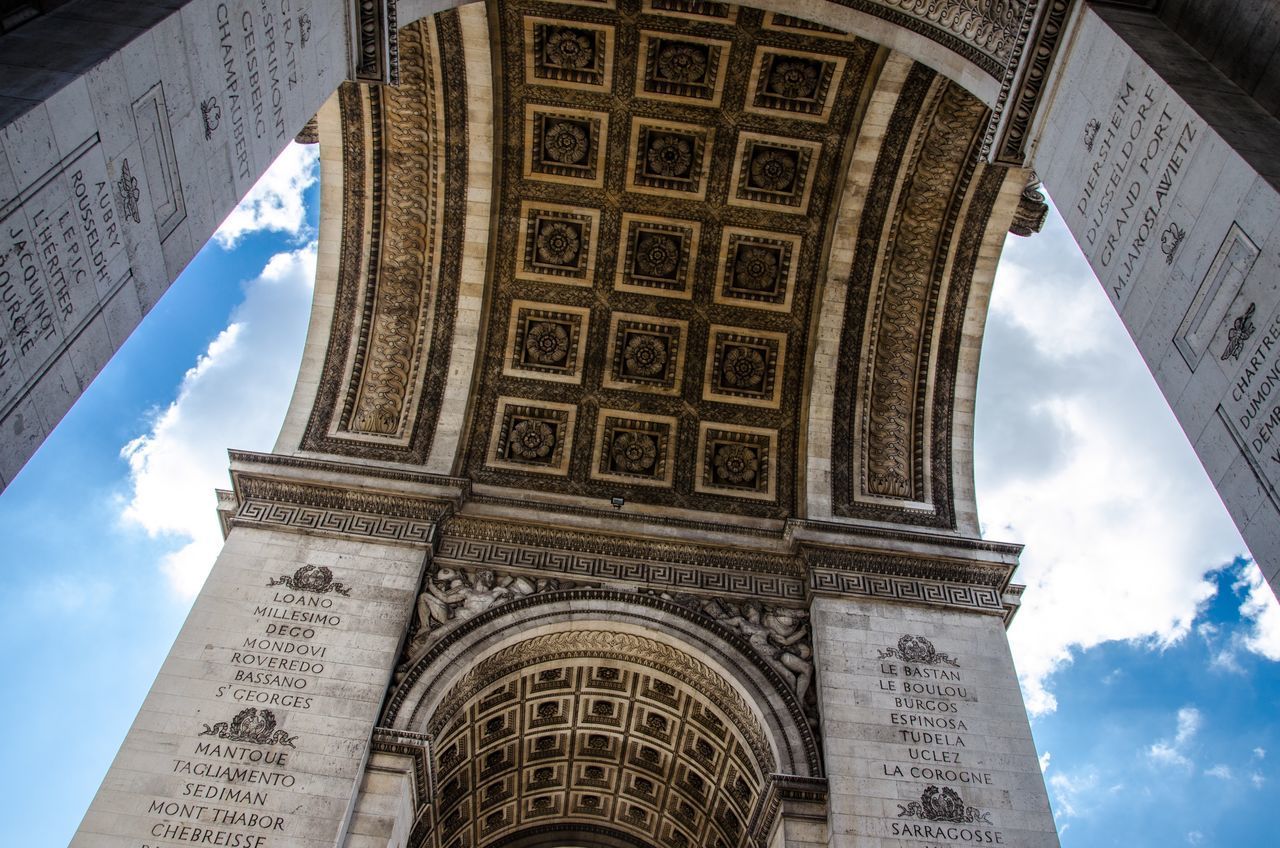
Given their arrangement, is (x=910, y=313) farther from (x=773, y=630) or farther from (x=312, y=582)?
(x=312, y=582)

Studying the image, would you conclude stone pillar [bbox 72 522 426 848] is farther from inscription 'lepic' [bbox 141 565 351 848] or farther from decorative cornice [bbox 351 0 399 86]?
decorative cornice [bbox 351 0 399 86]

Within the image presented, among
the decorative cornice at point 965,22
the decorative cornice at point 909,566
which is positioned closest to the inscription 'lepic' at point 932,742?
the decorative cornice at point 909,566

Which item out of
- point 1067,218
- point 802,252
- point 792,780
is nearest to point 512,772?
point 792,780

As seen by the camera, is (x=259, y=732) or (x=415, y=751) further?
(x=415, y=751)

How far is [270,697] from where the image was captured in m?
12.6

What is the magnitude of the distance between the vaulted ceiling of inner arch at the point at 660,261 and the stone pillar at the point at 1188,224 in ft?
28.5

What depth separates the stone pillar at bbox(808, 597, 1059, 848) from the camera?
12242 mm

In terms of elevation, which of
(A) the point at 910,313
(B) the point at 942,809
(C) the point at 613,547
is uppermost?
(A) the point at 910,313

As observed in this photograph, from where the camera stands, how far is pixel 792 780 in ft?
41.6

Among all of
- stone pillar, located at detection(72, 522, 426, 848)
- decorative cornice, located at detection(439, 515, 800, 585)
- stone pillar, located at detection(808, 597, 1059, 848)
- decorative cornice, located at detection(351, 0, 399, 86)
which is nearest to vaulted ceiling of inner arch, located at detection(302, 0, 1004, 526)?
decorative cornice, located at detection(439, 515, 800, 585)

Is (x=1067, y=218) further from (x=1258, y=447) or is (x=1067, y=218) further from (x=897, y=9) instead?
(x=897, y=9)

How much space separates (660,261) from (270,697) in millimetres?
9510

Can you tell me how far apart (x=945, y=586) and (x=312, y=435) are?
10089mm

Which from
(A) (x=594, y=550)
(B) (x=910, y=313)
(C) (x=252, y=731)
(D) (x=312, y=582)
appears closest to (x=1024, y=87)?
(B) (x=910, y=313)
